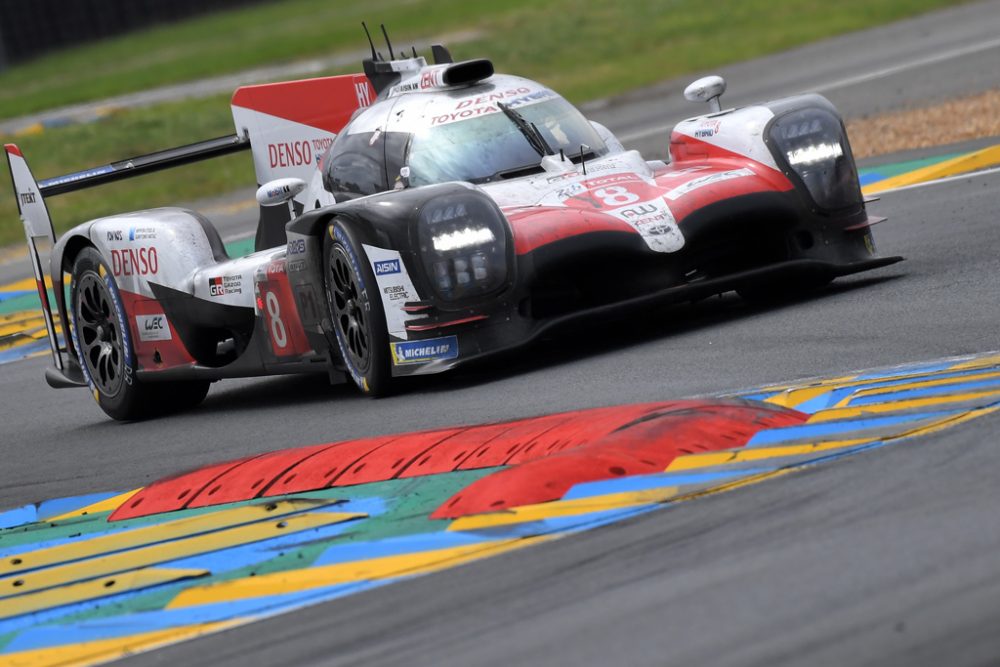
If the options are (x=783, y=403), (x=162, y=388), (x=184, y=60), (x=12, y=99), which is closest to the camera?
(x=783, y=403)

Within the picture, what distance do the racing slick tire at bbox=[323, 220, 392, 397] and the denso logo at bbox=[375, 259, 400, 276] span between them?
5 cm

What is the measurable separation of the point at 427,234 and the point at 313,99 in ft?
8.59

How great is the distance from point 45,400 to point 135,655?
6.32 m

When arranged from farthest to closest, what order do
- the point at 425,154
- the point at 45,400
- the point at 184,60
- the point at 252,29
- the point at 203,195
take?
the point at 252,29 < the point at 184,60 < the point at 203,195 < the point at 45,400 < the point at 425,154

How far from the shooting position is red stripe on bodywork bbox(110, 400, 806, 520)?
198 inches

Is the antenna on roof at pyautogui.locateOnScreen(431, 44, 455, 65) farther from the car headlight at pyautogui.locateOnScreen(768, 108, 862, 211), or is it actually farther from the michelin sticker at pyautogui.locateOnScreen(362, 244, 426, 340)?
the michelin sticker at pyautogui.locateOnScreen(362, 244, 426, 340)

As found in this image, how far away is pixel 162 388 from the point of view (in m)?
9.23

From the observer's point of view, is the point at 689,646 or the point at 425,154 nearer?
the point at 689,646

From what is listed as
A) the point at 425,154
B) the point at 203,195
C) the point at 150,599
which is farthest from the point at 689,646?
the point at 203,195

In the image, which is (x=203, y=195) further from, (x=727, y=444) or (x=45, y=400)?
(x=727, y=444)

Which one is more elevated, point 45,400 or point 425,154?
point 425,154

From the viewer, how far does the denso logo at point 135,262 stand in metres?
8.95

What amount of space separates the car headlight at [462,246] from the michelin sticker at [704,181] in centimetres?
87

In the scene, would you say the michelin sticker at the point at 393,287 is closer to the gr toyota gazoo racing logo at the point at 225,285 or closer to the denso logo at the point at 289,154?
the gr toyota gazoo racing logo at the point at 225,285
